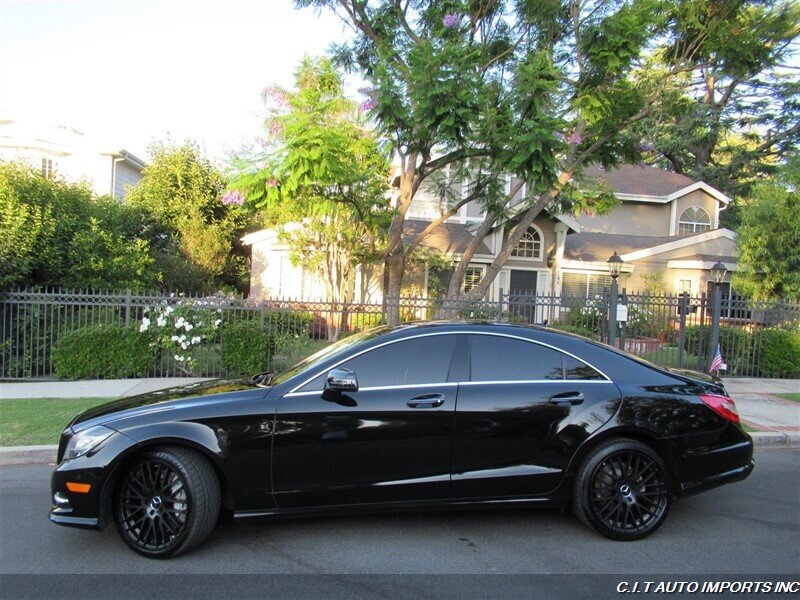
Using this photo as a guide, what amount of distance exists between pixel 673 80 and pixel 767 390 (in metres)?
7.08

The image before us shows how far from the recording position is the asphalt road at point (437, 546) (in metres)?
3.73

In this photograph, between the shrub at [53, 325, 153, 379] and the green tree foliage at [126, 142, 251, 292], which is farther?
the green tree foliage at [126, 142, 251, 292]

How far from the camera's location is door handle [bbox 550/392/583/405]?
4125 mm

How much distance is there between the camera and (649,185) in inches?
1017

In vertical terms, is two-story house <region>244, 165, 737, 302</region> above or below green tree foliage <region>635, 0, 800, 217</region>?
below

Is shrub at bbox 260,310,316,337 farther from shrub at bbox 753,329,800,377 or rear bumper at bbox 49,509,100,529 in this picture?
shrub at bbox 753,329,800,377

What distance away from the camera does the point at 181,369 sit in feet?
34.9

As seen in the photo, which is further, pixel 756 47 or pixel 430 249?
pixel 430 249

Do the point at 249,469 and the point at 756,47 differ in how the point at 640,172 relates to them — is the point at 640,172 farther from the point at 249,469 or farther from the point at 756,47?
the point at 249,469

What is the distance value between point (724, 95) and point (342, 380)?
111ft

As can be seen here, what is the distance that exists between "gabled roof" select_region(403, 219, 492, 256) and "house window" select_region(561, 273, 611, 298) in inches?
133

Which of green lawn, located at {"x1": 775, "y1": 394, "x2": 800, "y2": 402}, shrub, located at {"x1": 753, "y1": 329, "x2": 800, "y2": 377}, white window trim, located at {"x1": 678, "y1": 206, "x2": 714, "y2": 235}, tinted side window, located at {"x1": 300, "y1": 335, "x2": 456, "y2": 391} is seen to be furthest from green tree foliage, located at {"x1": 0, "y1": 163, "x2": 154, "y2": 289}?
white window trim, located at {"x1": 678, "y1": 206, "x2": 714, "y2": 235}

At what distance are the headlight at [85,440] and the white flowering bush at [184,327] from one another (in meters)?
6.57

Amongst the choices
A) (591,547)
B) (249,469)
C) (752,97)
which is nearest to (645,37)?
(591,547)
